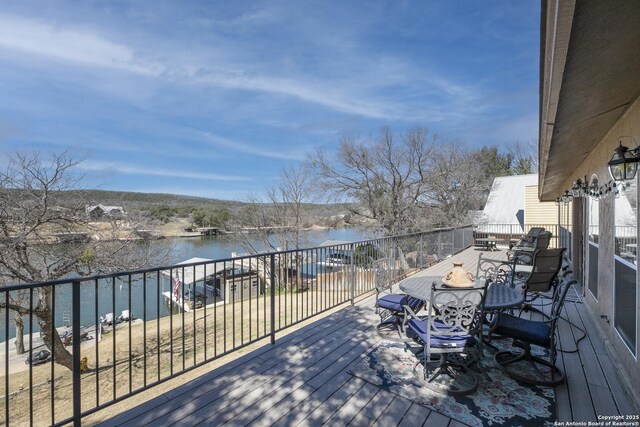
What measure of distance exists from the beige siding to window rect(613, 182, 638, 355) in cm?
1264

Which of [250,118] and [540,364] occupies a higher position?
[250,118]

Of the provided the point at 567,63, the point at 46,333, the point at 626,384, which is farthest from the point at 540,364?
the point at 46,333

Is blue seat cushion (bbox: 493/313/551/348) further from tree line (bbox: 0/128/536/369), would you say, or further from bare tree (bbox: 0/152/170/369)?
tree line (bbox: 0/128/536/369)

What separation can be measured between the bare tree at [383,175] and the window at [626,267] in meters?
16.2

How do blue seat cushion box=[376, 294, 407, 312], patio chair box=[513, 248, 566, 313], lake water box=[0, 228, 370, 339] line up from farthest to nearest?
1. lake water box=[0, 228, 370, 339]
2. patio chair box=[513, 248, 566, 313]
3. blue seat cushion box=[376, 294, 407, 312]

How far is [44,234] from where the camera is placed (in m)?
7.34

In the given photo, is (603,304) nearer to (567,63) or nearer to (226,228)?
Result: (567,63)

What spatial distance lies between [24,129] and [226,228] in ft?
38.1

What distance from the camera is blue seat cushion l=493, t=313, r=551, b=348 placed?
8.27 feet

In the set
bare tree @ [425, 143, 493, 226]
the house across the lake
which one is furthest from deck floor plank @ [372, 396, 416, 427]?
bare tree @ [425, 143, 493, 226]

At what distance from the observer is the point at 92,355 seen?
9.08 metres

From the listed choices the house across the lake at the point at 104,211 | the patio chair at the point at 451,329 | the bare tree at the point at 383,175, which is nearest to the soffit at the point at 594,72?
the patio chair at the point at 451,329

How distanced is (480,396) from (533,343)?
2.13 ft

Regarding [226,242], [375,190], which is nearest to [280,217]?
[226,242]
